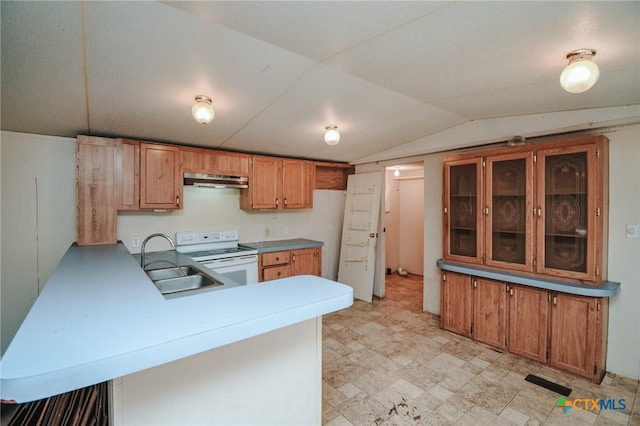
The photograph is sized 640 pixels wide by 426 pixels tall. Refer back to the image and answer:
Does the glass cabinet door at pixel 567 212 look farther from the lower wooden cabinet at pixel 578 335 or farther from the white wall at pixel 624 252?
the white wall at pixel 624 252

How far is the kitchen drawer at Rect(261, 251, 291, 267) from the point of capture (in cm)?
383

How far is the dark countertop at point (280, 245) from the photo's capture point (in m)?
3.86

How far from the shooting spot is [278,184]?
163 inches

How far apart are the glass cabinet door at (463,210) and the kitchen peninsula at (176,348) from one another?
2415 mm

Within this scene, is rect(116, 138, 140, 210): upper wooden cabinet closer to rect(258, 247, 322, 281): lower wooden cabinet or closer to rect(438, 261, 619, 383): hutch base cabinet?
rect(258, 247, 322, 281): lower wooden cabinet

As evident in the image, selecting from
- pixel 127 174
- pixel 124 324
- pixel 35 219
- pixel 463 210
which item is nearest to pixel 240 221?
pixel 127 174

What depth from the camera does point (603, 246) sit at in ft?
8.47

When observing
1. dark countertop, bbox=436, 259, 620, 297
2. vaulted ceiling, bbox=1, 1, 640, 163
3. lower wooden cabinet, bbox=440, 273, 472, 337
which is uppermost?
vaulted ceiling, bbox=1, 1, 640, 163

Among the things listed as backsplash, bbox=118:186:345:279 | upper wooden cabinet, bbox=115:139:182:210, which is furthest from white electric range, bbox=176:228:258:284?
upper wooden cabinet, bbox=115:139:182:210

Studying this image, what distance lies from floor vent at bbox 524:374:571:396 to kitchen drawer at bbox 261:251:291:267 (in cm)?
287

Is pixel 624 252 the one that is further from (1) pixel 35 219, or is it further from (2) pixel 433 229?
(1) pixel 35 219

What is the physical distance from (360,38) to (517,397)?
2910 millimetres

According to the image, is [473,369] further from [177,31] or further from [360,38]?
[177,31]

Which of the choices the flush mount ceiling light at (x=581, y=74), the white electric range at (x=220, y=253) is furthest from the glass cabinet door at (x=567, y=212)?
the white electric range at (x=220, y=253)
